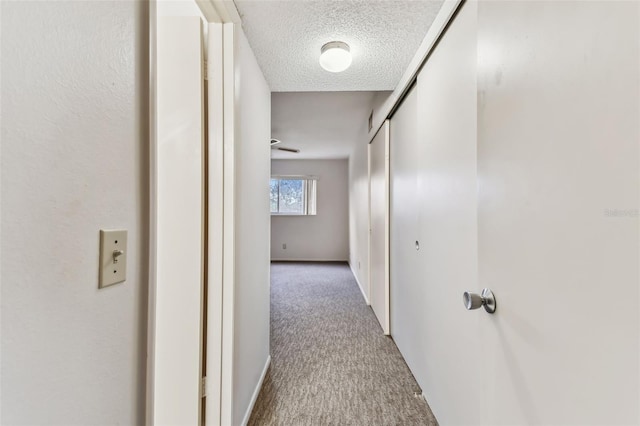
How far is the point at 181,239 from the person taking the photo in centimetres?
122

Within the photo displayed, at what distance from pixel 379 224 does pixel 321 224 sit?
3.64 metres

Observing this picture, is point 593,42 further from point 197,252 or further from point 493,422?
point 197,252

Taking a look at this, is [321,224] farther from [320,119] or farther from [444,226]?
[444,226]

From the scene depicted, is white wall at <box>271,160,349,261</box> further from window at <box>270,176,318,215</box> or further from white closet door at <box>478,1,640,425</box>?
white closet door at <box>478,1,640,425</box>

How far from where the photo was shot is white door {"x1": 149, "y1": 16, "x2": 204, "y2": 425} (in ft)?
3.97

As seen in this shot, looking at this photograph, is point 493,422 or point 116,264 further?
point 493,422

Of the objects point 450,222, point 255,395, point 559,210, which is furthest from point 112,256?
point 255,395

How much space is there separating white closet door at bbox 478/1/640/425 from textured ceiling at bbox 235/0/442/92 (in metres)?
0.72

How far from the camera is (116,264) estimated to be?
58 centimetres

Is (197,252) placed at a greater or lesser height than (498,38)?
lesser

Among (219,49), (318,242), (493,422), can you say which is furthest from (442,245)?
(318,242)

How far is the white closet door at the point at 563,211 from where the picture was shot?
16.7 inches

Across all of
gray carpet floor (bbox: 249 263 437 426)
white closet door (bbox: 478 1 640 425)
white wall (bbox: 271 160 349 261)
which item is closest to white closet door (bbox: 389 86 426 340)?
gray carpet floor (bbox: 249 263 437 426)

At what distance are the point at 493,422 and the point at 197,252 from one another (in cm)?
120
